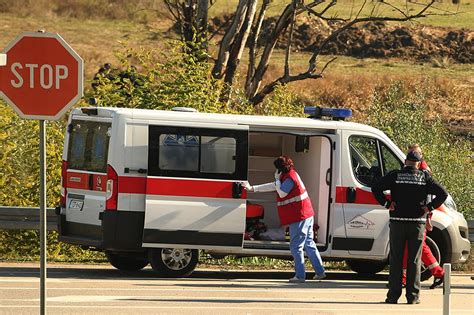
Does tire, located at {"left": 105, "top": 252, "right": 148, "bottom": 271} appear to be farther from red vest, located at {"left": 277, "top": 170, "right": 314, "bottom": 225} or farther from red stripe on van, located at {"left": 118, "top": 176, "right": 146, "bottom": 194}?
red vest, located at {"left": 277, "top": 170, "right": 314, "bottom": 225}

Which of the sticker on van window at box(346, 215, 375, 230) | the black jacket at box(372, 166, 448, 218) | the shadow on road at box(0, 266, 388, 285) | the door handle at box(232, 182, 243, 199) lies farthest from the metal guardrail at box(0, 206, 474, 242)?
the black jacket at box(372, 166, 448, 218)

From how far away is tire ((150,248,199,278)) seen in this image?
1532 cm

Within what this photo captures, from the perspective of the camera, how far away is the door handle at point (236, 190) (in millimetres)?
15250

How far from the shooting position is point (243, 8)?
27.5m

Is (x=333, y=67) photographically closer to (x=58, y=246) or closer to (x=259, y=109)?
(x=259, y=109)

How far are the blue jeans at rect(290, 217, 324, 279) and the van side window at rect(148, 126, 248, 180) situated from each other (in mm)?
919

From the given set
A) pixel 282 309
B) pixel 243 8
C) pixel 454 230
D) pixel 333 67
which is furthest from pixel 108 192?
pixel 333 67

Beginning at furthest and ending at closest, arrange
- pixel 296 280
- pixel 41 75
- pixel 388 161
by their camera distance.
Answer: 1. pixel 388 161
2. pixel 296 280
3. pixel 41 75

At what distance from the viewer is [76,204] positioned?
51.0ft

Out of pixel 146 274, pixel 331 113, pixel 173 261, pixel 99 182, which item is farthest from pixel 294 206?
pixel 99 182

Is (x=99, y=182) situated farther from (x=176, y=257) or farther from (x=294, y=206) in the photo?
(x=294, y=206)

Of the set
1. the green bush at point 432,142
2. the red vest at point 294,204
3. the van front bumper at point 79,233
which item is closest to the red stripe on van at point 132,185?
the van front bumper at point 79,233

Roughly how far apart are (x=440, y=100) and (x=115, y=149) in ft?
99.9

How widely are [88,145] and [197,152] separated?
140 cm
